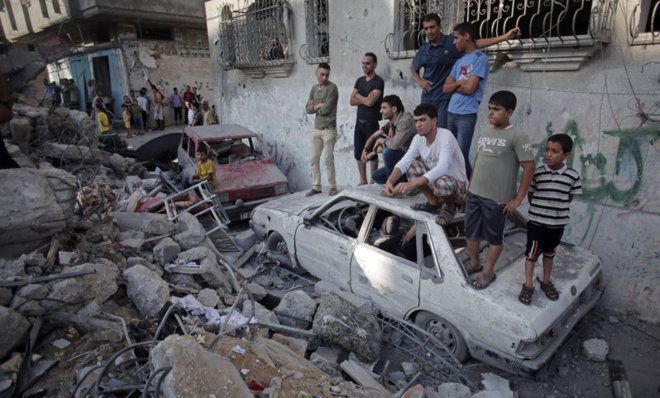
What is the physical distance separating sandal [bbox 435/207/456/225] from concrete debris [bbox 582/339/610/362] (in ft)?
5.87

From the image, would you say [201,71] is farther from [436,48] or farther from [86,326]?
[86,326]

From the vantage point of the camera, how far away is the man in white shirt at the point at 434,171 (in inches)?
154

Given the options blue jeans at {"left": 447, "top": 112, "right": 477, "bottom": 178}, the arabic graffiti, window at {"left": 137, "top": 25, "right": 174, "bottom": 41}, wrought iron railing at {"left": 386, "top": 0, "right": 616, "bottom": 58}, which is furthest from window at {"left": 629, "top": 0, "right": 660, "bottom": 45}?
window at {"left": 137, "top": 25, "right": 174, "bottom": 41}

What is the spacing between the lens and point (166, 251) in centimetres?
480

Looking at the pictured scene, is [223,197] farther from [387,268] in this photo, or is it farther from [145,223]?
[387,268]

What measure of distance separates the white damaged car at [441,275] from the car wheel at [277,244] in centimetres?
35

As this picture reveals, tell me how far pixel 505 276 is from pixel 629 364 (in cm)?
164

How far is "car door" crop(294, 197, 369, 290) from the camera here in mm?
4359

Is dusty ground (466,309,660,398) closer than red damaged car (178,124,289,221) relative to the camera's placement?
Yes

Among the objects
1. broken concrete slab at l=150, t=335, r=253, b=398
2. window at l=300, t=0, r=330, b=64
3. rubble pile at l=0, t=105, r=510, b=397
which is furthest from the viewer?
window at l=300, t=0, r=330, b=64

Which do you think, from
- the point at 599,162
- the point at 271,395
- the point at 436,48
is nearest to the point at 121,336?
the point at 271,395

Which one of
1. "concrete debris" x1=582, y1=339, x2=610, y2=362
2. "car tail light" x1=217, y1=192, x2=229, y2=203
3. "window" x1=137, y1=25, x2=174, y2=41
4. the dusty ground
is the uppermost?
"window" x1=137, y1=25, x2=174, y2=41

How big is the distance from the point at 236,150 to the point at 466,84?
15.2ft

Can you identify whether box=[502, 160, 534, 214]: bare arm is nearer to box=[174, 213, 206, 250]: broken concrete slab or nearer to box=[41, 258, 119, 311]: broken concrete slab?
box=[41, 258, 119, 311]: broken concrete slab
